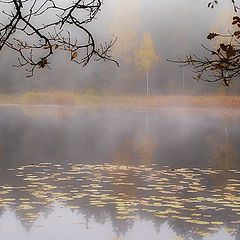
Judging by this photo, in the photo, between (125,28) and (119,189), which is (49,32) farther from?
(119,189)

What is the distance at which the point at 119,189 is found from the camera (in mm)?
10352

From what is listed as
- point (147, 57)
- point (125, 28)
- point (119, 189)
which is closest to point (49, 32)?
point (147, 57)

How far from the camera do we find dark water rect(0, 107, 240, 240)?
24.9 feet

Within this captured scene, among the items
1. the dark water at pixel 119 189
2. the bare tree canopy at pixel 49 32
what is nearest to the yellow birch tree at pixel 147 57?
the bare tree canopy at pixel 49 32

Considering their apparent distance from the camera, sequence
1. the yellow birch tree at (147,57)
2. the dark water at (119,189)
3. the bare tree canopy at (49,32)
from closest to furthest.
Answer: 1. the bare tree canopy at (49,32)
2. the dark water at (119,189)
3. the yellow birch tree at (147,57)

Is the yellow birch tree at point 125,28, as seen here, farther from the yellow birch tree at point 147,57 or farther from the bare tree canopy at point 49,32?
the bare tree canopy at point 49,32

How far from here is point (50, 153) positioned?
642 inches

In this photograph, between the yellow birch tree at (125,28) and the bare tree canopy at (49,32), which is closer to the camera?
the bare tree canopy at (49,32)

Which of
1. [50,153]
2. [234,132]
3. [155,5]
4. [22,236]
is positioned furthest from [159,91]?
[22,236]

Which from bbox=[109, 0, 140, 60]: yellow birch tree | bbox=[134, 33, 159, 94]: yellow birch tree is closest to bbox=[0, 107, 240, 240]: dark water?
bbox=[134, 33, 159, 94]: yellow birch tree

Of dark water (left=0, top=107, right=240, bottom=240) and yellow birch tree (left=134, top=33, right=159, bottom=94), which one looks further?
yellow birch tree (left=134, top=33, right=159, bottom=94)

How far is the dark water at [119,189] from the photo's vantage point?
7590mm

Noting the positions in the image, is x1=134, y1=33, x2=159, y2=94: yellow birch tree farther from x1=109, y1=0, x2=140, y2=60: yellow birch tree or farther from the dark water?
the dark water

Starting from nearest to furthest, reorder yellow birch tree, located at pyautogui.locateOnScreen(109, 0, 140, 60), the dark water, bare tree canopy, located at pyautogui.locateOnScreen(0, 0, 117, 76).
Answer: bare tree canopy, located at pyautogui.locateOnScreen(0, 0, 117, 76) < the dark water < yellow birch tree, located at pyautogui.locateOnScreen(109, 0, 140, 60)
